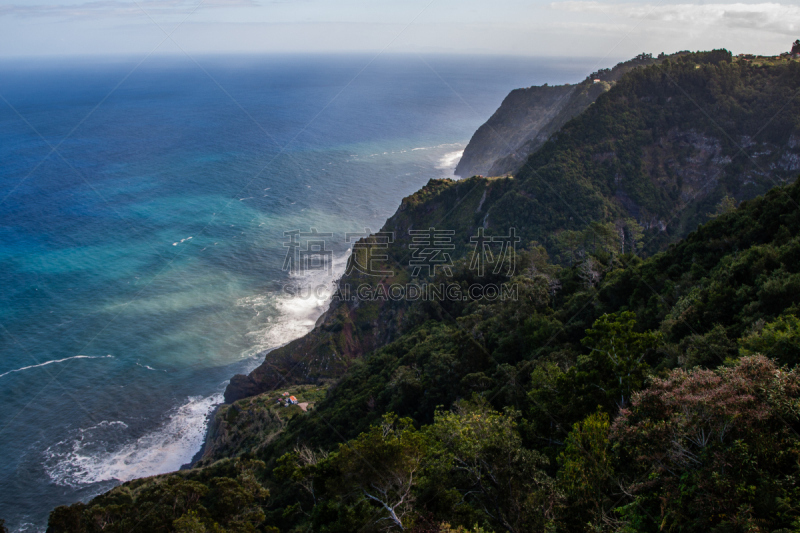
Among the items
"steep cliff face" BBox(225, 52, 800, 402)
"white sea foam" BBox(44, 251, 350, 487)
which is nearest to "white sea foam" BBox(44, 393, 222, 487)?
"white sea foam" BBox(44, 251, 350, 487)

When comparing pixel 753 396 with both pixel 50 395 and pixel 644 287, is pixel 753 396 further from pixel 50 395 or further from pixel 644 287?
pixel 50 395

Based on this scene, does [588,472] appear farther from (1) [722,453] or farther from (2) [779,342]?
(2) [779,342]

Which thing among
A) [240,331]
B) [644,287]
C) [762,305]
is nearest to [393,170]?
[240,331]

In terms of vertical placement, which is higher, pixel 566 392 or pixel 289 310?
pixel 566 392

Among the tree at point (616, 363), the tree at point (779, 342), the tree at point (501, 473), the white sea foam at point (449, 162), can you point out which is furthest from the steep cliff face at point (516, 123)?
the tree at point (501, 473)

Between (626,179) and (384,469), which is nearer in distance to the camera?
(384,469)

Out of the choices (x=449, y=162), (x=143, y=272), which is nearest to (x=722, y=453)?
(x=143, y=272)

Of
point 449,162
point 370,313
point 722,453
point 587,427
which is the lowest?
point 370,313
